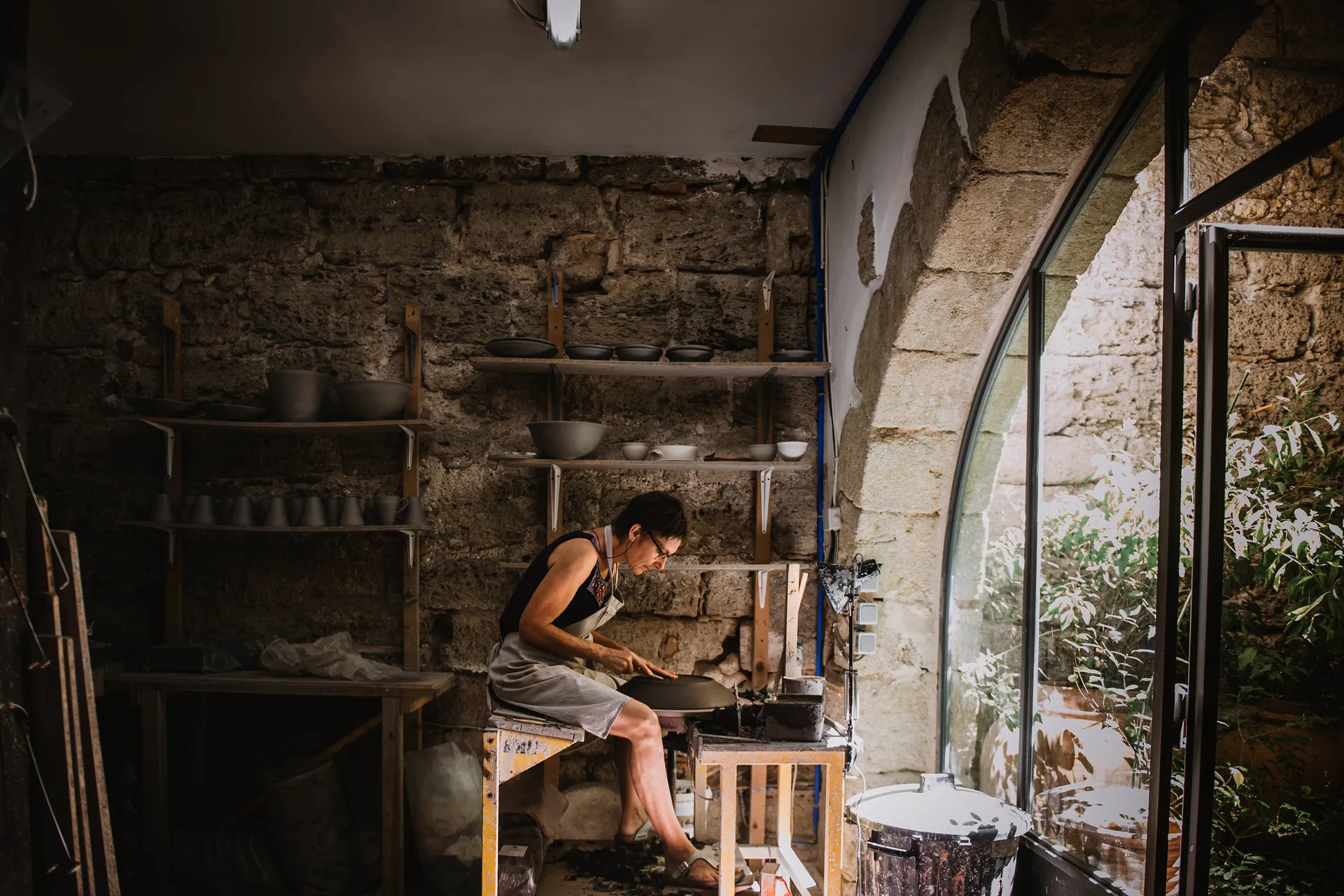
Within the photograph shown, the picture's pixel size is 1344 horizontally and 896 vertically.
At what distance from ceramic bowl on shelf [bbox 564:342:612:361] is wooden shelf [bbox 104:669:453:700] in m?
1.37

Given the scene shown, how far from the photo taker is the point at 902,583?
10.8 ft

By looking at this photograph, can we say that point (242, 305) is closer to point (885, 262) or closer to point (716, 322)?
point (716, 322)

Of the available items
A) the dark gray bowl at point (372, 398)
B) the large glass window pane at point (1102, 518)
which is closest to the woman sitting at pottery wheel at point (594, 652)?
the dark gray bowl at point (372, 398)

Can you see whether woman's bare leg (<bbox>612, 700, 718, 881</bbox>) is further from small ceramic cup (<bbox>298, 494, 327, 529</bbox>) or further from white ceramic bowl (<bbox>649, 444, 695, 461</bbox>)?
small ceramic cup (<bbox>298, 494, 327, 529</bbox>)

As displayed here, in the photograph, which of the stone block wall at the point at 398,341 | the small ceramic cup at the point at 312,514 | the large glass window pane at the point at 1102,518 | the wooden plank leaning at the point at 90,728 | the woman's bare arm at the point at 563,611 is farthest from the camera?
the stone block wall at the point at 398,341

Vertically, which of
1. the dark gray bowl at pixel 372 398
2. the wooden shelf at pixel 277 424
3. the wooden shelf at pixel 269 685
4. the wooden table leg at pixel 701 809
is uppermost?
the dark gray bowl at pixel 372 398

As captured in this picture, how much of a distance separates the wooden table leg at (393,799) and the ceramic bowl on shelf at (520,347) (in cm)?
136

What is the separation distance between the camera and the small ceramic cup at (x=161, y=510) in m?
3.54

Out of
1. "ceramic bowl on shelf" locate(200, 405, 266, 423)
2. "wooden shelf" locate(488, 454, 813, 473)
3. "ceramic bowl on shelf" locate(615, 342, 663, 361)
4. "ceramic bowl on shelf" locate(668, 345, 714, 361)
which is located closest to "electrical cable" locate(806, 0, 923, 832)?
"wooden shelf" locate(488, 454, 813, 473)

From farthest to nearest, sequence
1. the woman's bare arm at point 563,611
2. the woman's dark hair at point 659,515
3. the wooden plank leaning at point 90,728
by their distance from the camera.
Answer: the woman's dark hair at point 659,515, the woman's bare arm at point 563,611, the wooden plank leaning at point 90,728

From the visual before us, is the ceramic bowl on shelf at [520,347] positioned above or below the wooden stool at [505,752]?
above

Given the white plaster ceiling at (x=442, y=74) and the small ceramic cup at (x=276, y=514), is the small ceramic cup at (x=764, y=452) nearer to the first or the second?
the white plaster ceiling at (x=442, y=74)

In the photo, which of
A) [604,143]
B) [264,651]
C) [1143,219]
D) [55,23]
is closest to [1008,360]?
[1143,219]

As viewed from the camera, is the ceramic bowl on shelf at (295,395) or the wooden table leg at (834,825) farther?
Answer: the ceramic bowl on shelf at (295,395)
